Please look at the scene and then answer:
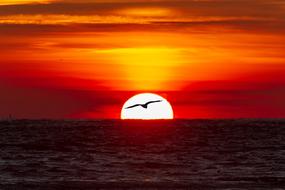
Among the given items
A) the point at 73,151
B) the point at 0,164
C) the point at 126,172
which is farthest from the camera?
A: the point at 73,151

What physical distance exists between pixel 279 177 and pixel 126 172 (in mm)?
10191

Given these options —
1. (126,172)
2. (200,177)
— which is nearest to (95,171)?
(126,172)

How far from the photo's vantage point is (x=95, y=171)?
6206cm

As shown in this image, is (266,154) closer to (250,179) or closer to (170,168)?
(170,168)

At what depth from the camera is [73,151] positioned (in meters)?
85.2

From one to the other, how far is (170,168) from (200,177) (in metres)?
7.01

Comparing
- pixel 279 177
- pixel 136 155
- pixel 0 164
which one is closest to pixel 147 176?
pixel 279 177

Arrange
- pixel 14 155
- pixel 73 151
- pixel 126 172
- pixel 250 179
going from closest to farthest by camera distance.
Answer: pixel 250 179
pixel 126 172
pixel 14 155
pixel 73 151

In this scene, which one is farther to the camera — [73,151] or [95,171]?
[73,151]

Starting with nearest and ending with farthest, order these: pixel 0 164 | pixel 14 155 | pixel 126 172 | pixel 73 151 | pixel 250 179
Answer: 1. pixel 250 179
2. pixel 126 172
3. pixel 0 164
4. pixel 14 155
5. pixel 73 151

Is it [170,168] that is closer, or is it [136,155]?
[170,168]

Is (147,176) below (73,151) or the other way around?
below

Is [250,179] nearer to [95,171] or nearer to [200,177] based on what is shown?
[200,177]

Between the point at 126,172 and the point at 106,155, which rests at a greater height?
the point at 106,155
